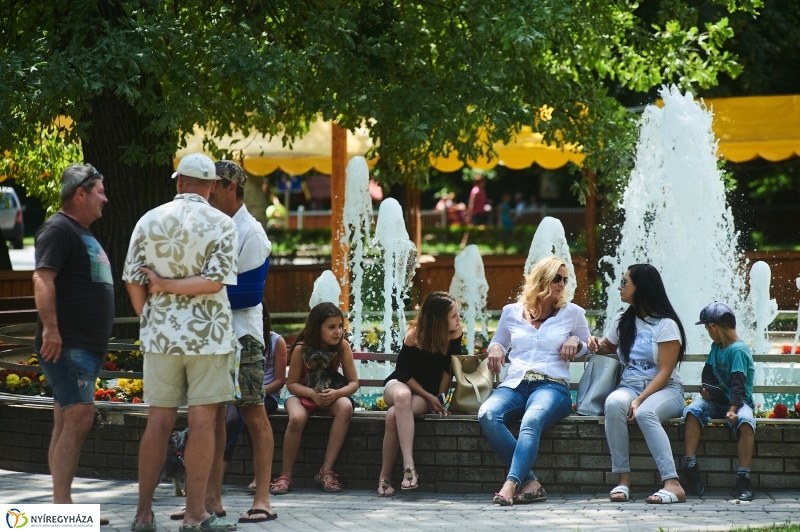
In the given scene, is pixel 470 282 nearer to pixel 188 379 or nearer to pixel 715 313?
pixel 715 313

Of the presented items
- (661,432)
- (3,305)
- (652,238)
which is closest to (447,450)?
→ (661,432)

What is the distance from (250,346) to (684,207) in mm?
6547

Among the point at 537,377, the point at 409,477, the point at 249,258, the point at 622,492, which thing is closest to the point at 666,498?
the point at 622,492

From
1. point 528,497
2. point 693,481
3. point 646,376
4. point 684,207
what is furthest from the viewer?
point 684,207

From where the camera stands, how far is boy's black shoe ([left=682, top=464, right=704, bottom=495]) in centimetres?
673

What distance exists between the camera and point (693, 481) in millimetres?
6750

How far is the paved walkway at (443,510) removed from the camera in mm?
5977

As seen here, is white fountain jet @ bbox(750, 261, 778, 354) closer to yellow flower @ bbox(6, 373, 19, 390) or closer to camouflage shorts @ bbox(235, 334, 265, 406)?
camouflage shorts @ bbox(235, 334, 265, 406)

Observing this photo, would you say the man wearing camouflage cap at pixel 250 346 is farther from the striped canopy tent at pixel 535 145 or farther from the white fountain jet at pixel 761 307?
the striped canopy tent at pixel 535 145

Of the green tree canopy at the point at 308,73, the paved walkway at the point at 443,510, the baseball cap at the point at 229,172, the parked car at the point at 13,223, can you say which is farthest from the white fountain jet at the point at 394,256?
the parked car at the point at 13,223

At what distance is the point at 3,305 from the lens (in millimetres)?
12352

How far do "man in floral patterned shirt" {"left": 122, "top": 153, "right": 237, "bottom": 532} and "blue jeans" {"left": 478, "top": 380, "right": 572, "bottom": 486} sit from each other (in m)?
1.76

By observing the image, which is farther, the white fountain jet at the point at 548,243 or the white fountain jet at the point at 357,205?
the white fountain jet at the point at 357,205

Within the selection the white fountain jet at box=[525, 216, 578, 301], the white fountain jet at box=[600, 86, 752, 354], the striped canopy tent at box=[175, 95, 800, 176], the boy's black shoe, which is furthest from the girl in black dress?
the striped canopy tent at box=[175, 95, 800, 176]
